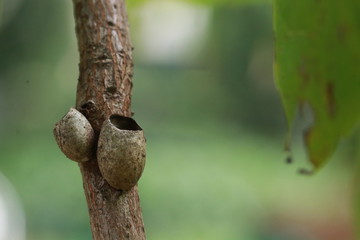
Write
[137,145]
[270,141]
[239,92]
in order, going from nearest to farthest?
[137,145] < [270,141] < [239,92]

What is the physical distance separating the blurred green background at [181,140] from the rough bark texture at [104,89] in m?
2.62

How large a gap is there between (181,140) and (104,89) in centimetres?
420

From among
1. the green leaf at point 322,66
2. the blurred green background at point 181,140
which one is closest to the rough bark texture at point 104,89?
the green leaf at point 322,66

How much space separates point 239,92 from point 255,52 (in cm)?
43

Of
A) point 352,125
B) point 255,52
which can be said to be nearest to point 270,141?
point 255,52

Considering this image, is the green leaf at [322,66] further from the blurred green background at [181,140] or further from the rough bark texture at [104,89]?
the blurred green background at [181,140]

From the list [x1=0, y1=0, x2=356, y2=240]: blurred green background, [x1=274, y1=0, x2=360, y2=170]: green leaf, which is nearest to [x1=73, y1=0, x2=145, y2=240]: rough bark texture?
[x1=274, y1=0, x2=360, y2=170]: green leaf

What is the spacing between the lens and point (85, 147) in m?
0.49

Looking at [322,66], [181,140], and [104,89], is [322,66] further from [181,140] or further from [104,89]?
[181,140]

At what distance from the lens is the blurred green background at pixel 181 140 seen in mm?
3701

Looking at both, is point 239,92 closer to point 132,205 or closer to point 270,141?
point 270,141

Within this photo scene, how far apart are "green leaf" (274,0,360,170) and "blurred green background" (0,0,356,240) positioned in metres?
2.63

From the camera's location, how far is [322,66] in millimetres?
613

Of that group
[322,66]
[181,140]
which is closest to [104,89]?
[322,66]
